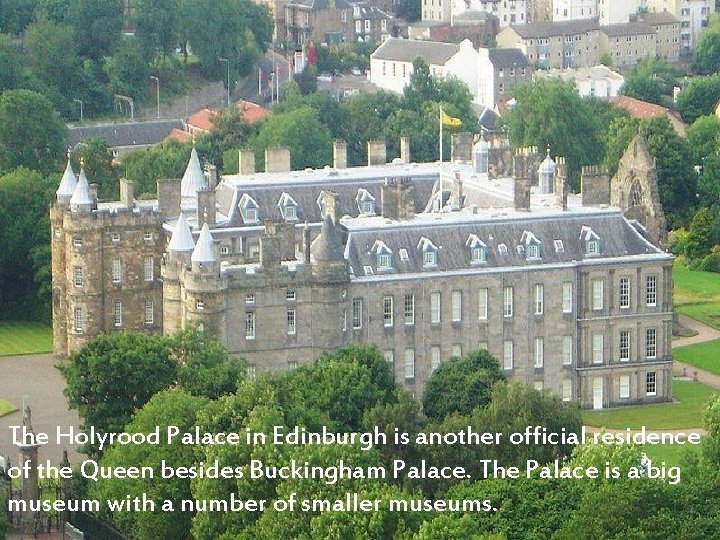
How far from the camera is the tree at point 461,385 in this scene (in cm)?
12419

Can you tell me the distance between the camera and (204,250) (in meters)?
131

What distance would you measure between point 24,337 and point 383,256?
1093 inches

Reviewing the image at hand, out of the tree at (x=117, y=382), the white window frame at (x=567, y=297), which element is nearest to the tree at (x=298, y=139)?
the white window frame at (x=567, y=297)

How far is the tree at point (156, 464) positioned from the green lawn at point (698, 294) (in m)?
46.9

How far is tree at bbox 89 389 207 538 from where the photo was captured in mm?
111188

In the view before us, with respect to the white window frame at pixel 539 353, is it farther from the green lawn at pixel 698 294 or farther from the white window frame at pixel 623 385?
the green lawn at pixel 698 294

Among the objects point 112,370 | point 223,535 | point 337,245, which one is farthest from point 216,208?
point 223,535

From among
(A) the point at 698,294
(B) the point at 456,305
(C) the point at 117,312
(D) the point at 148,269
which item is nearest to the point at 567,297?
(B) the point at 456,305

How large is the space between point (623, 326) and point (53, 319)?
95.0 ft

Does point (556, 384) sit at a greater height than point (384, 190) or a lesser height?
Answer: lesser

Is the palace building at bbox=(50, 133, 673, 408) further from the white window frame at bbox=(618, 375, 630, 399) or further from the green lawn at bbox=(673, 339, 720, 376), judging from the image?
the green lawn at bbox=(673, 339, 720, 376)

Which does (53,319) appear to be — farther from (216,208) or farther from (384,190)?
(384,190)

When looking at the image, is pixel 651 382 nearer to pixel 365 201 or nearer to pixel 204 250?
pixel 365 201

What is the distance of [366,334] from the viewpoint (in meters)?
133
